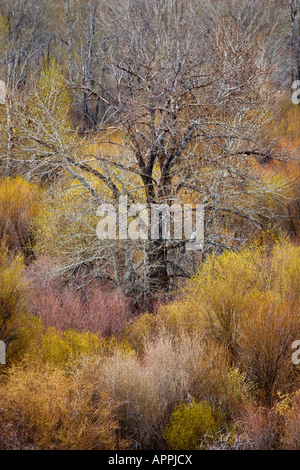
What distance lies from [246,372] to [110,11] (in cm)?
2490

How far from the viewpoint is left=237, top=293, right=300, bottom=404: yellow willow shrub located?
18.3 feet

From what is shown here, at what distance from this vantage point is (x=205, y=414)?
474 centimetres

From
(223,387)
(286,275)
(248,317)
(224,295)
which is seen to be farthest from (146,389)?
(286,275)

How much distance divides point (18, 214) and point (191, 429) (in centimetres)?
Result: 951

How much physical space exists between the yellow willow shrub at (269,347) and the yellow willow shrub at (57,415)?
1.94 m

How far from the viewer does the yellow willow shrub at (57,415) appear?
169 inches

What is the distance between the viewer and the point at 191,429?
459 centimetres

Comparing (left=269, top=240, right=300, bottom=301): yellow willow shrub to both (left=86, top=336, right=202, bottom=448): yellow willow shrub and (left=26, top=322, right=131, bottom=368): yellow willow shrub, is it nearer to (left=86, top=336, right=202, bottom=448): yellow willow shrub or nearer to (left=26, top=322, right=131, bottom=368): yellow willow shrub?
(left=86, top=336, right=202, bottom=448): yellow willow shrub

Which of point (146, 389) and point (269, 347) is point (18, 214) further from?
point (269, 347)

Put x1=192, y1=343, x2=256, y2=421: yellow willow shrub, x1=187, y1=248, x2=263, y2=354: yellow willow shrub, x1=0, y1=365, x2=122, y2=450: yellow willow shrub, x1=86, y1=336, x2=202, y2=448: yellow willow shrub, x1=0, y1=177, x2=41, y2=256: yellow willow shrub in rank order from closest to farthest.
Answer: x1=0, y1=365, x2=122, y2=450: yellow willow shrub
x1=86, y1=336, x2=202, y2=448: yellow willow shrub
x1=192, y1=343, x2=256, y2=421: yellow willow shrub
x1=187, y1=248, x2=263, y2=354: yellow willow shrub
x1=0, y1=177, x2=41, y2=256: yellow willow shrub

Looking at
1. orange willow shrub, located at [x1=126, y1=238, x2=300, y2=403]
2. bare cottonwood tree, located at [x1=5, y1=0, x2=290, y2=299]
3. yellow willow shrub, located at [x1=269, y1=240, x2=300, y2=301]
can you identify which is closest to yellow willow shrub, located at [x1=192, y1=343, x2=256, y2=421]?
orange willow shrub, located at [x1=126, y1=238, x2=300, y2=403]

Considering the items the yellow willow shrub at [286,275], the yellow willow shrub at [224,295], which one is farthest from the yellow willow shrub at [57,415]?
the yellow willow shrub at [286,275]

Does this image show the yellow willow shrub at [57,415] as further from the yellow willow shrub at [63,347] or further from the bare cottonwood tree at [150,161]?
the bare cottonwood tree at [150,161]

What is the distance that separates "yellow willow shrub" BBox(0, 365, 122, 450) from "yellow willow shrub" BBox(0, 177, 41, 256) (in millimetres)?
7502
